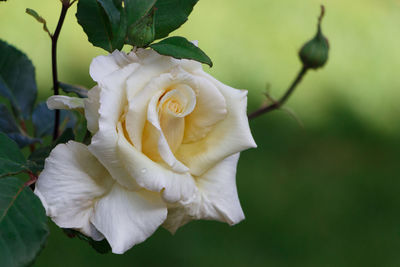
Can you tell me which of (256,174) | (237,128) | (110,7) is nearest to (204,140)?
(237,128)

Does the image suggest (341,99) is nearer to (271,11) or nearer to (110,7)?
(271,11)

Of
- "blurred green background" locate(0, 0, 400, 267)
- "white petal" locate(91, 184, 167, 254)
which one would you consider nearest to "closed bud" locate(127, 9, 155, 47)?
"white petal" locate(91, 184, 167, 254)

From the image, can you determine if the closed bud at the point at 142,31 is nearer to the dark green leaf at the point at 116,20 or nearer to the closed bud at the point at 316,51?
the dark green leaf at the point at 116,20

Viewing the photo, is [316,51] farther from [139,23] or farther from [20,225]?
[20,225]

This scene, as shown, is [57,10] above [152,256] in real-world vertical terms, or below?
above

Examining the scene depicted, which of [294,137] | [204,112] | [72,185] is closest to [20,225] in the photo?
[72,185]
